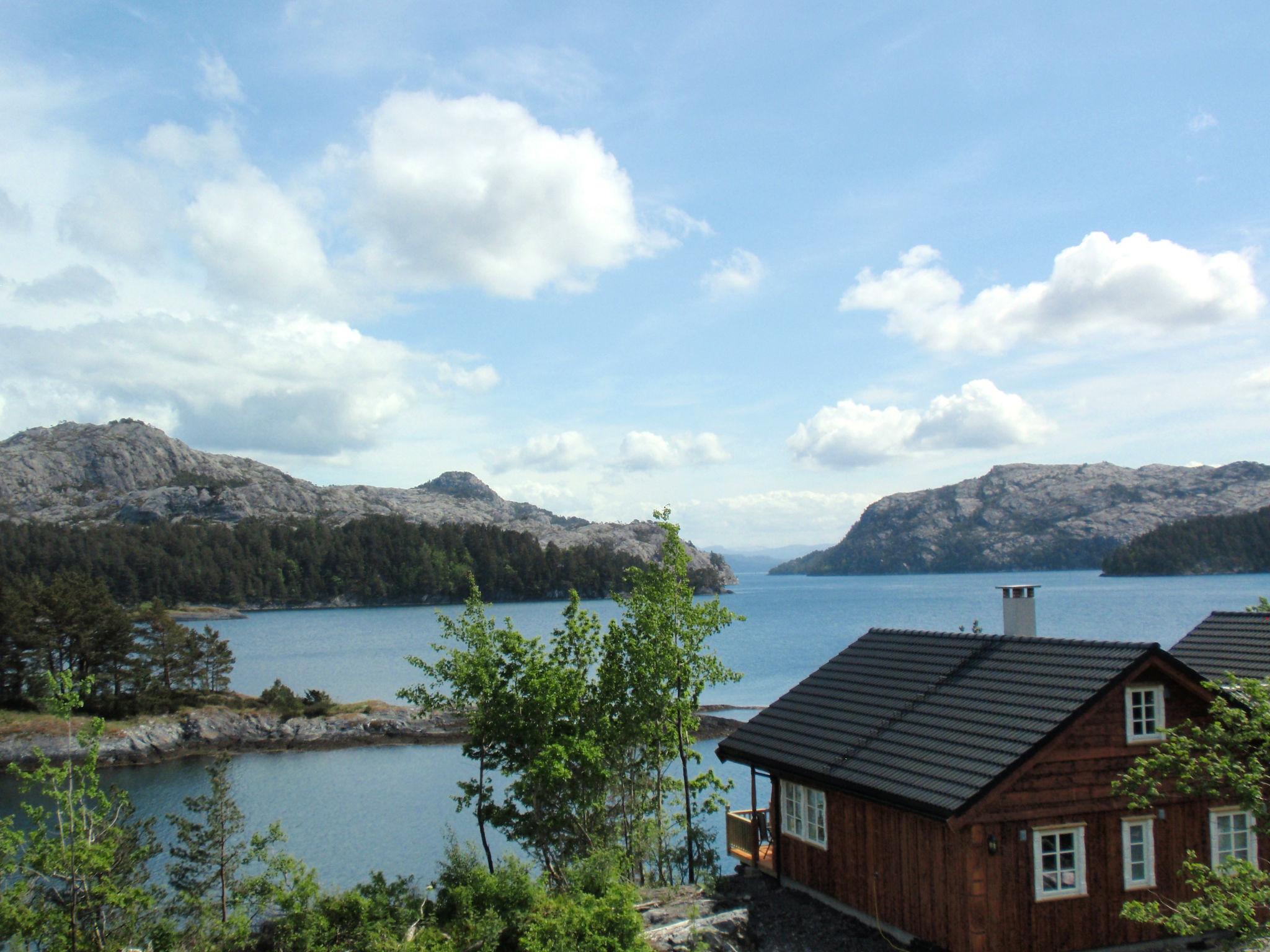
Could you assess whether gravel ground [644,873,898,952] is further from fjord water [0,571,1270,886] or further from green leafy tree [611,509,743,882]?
fjord water [0,571,1270,886]

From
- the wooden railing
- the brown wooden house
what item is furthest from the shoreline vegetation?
the brown wooden house

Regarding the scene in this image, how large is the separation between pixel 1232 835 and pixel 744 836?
8228 millimetres

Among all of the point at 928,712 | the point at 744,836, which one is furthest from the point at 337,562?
the point at 928,712

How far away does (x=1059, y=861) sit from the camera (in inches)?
512

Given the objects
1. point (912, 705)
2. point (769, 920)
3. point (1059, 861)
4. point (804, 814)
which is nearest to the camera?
point (1059, 861)

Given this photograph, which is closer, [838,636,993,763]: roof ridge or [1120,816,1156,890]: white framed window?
[1120,816,1156,890]: white framed window

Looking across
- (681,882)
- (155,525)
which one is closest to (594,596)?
(155,525)

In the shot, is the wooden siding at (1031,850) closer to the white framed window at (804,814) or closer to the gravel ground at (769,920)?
the gravel ground at (769,920)

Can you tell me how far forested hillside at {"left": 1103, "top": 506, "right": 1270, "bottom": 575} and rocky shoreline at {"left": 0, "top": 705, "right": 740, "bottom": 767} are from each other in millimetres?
167438

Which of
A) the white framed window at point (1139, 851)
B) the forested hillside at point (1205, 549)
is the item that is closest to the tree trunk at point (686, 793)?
the white framed window at point (1139, 851)

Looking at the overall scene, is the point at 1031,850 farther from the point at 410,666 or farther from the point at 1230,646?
the point at 410,666

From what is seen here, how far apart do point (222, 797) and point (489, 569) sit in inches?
5193

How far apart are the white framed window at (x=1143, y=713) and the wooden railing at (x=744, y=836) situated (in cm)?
703

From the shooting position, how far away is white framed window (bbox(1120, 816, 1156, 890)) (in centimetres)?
1339
